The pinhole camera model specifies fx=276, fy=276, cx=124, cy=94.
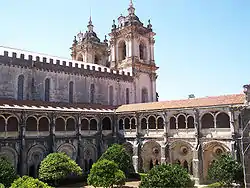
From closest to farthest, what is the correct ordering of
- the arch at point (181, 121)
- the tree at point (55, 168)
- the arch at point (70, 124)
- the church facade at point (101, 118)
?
the tree at point (55, 168) < the church facade at point (101, 118) < the arch at point (181, 121) < the arch at point (70, 124)

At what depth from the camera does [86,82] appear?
4153cm

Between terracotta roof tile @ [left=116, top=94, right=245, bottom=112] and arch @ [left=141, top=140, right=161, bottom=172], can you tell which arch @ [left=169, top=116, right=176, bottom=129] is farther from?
arch @ [left=141, top=140, right=161, bottom=172]

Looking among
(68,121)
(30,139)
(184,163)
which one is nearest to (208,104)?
(184,163)

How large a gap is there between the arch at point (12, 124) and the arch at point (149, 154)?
1587 centimetres

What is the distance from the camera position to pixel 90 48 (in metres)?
53.7

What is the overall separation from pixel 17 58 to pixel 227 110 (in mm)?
25986

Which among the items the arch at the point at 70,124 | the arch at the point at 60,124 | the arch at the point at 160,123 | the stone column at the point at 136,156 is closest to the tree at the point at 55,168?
the arch at the point at 60,124

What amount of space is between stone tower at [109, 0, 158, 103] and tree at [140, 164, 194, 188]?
26.7m

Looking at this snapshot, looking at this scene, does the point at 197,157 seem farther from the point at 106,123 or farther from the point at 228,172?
the point at 106,123

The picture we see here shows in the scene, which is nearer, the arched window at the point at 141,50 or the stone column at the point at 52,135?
the stone column at the point at 52,135

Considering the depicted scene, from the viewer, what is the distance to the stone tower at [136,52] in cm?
4675

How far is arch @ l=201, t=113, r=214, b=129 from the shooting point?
31373mm

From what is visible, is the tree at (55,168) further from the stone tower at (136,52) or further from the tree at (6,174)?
the stone tower at (136,52)

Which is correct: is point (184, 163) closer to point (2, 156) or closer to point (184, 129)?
point (184, 129)
